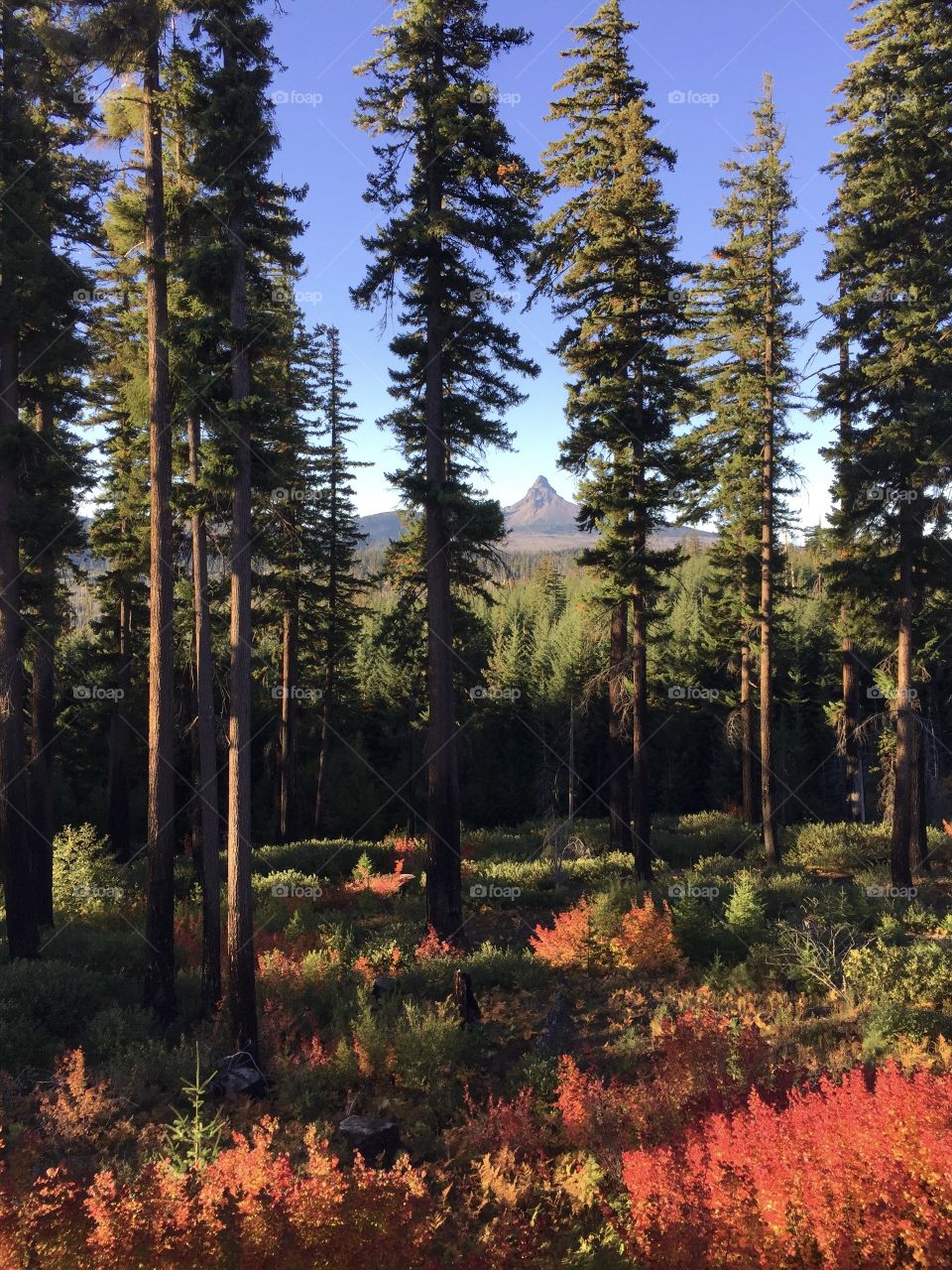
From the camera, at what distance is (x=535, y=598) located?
77500 millimetres

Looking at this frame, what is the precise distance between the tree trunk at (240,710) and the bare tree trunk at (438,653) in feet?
12.6

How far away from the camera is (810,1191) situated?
533 centimetres

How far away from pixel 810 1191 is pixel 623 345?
17453mm

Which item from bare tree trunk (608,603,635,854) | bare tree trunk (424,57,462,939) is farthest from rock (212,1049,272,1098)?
bare tree trunk (608,603,635,854)

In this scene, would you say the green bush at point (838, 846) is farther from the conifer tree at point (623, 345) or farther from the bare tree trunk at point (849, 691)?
the conifer tree at point (623, 345)

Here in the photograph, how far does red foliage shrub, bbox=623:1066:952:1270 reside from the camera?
16.6 ft

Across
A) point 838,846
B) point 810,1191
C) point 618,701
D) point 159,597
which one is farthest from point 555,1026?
point 838,846

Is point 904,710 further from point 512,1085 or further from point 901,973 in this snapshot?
point 512,1085

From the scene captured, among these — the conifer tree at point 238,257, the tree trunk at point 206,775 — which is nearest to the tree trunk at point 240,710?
the conifer tree at point 238,257

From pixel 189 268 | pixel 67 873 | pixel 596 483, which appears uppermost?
pixel 189 268

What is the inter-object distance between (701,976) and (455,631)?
27.2ft

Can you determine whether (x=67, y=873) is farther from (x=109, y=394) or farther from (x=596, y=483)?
(x=596, y=483)

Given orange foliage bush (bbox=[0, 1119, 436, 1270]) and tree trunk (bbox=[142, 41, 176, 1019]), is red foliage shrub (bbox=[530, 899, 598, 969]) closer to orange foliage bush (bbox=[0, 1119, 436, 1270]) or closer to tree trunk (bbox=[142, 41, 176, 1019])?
tree trunk (bbox=[142, 41, 176, 1019])

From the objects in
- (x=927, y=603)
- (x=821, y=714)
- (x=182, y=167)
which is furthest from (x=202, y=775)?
(x=821, y=714)
